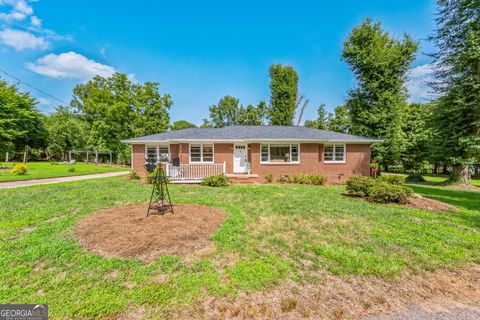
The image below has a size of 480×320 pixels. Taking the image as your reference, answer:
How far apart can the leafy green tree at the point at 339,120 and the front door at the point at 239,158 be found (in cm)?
2350

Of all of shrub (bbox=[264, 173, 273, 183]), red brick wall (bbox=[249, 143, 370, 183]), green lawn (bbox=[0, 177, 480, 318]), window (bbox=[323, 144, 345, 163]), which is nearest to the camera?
green lawn (bbox=[0, 177, 480, 318])

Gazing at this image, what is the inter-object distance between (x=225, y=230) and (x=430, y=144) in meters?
17.6

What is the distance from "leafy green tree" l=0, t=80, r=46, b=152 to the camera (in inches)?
964

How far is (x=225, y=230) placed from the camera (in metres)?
4.73

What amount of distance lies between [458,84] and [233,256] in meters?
17.8

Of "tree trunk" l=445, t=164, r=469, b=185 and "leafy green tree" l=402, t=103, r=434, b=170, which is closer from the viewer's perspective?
"tree trunk" l=445, t=164, r=469, b=185

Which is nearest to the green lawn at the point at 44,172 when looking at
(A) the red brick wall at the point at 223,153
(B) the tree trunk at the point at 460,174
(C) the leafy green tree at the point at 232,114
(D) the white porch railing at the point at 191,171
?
(D) the white porch railing at the point at 191,171

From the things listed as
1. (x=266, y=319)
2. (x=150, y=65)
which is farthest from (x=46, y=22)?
(x=266, y=319)

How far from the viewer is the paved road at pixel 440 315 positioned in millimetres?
2379

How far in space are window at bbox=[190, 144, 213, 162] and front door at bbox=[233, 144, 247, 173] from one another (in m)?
1.70

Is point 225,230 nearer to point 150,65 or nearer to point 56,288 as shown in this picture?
point 56,288

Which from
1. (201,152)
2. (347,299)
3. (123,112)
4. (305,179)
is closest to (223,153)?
(201,152)

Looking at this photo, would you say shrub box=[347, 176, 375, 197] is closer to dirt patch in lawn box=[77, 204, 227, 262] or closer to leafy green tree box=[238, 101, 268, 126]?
dirt patch in lawn box=[77, 204, 227, 262]

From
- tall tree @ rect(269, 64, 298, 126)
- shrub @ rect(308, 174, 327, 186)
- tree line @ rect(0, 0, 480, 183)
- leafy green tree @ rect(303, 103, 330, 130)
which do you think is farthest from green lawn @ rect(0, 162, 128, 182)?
leafy green tree @ rect(303, 103, 330, 130)
